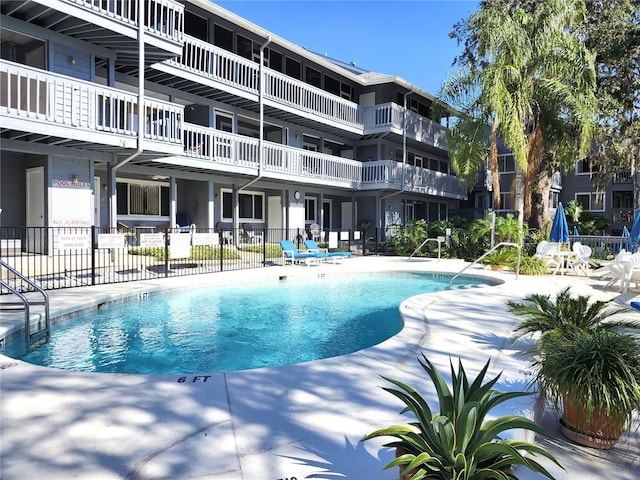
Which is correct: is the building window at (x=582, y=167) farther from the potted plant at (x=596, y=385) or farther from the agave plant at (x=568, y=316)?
the potted plant at (x=596, y=385)

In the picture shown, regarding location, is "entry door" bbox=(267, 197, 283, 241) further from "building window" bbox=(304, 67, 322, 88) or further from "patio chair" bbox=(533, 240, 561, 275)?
"patio chair" bbox=(533, 240, 561, 275)

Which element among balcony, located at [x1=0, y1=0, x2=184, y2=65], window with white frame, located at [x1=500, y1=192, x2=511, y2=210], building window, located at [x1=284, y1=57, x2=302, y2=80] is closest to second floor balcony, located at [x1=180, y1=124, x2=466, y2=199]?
balcony, located at [x1=0, y1=0, x2=184, y2=65]

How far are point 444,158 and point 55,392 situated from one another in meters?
29.7

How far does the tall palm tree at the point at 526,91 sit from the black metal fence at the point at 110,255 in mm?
10057

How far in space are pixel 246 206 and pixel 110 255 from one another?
8441 mm

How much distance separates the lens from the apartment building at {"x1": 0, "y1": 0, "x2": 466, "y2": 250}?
1074 cm

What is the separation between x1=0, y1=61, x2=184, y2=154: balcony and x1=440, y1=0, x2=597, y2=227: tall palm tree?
1176 centimetres

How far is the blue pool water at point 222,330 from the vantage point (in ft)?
18.4

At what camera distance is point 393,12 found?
16531 millimetres

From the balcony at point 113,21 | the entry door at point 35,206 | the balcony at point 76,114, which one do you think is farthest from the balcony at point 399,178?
the entry door at point 35,206

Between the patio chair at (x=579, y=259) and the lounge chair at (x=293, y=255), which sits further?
the lounge chair at (x=293, y=255)

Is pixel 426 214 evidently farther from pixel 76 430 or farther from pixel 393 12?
pixel 76 430

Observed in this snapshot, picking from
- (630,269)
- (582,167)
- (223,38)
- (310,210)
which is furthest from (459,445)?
(582,167)

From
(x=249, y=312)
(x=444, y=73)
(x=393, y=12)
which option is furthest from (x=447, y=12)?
(x=249, y=312)
